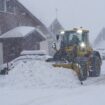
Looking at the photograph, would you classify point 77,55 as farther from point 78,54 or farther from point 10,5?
point 10,5

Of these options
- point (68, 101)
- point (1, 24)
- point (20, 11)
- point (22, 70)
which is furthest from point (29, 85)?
point (20, 11)

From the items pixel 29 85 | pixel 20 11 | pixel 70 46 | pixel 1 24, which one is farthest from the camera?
pixel 20 11

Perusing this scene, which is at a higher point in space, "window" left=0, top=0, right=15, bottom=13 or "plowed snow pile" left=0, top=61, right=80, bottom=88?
→ "window" left=0, top=0, right=15, bottom=13

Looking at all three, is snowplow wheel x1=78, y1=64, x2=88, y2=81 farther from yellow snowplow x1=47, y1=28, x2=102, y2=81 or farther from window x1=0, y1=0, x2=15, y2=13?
window x1=0, y1=0, x2=15, y2=13

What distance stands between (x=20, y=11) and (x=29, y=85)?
19.9 meters

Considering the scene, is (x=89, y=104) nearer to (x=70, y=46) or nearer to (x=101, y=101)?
(x=101, y=101)

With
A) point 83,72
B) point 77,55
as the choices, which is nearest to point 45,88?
point 83,72

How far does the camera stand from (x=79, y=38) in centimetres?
2223

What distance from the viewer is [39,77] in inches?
734

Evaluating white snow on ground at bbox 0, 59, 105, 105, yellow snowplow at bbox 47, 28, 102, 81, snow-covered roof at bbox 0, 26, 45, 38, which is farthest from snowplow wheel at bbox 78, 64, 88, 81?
snow-covered roof at bbox 0, 26, 45, 38

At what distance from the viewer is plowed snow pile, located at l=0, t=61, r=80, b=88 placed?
18.2 meters

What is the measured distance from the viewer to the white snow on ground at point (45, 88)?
14.3m

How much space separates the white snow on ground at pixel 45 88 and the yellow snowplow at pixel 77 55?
0.65m

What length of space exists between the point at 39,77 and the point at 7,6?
18.1m
